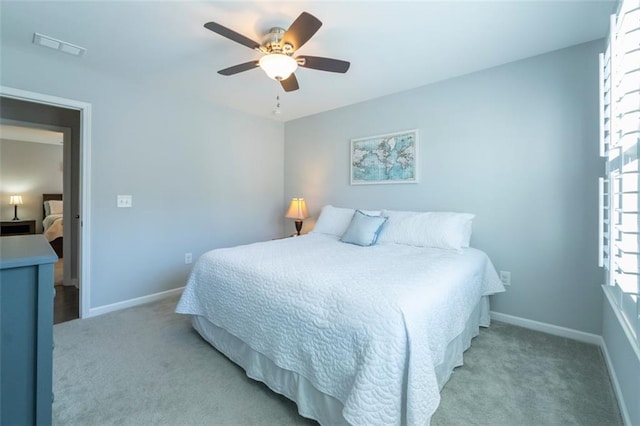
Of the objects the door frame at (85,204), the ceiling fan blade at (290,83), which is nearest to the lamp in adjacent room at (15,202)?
the door frame at (85,204)

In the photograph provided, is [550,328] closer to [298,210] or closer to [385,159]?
[385,159]

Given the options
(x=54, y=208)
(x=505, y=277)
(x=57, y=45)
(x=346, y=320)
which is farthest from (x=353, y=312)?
(x=54, y=208)

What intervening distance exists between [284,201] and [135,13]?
294 cm

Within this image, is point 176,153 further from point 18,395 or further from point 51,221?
point 51,221

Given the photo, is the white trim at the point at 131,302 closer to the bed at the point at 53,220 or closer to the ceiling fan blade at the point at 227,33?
the ceiling fan blade at the point at 227,33

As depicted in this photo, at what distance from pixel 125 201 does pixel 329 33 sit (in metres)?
2.53

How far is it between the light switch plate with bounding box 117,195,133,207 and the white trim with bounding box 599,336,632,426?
396 cm

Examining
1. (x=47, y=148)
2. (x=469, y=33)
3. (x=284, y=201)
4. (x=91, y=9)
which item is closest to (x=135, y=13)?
(x=91, y=9)

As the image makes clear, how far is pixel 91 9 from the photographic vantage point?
1.82m

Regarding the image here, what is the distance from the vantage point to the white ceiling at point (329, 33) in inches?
70.4

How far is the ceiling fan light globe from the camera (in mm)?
1874

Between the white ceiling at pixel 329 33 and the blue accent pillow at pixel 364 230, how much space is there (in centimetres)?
141

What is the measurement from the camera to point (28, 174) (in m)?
5.96

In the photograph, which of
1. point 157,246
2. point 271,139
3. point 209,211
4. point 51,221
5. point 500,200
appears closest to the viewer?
point 500,200
